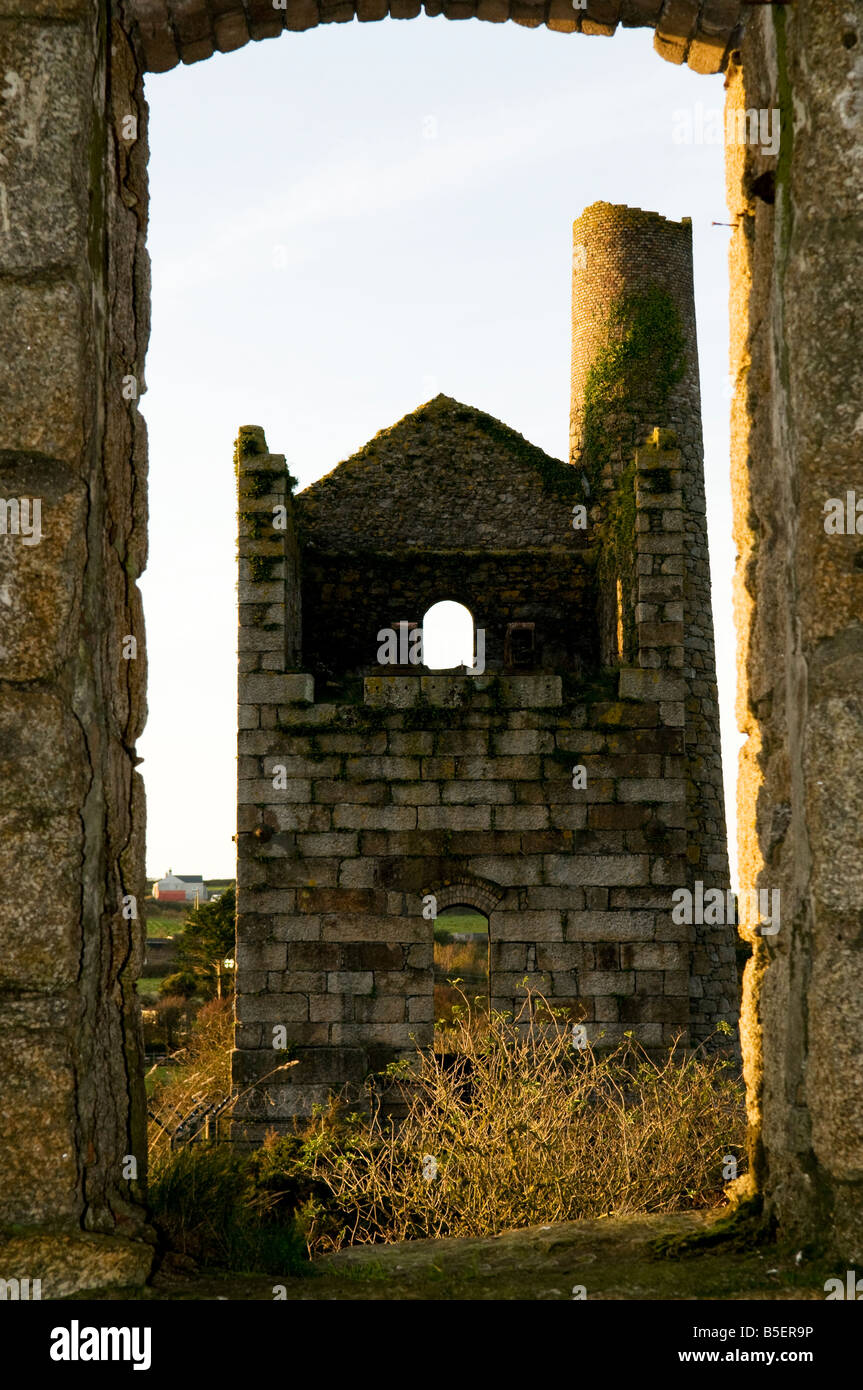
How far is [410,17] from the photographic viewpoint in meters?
4.52

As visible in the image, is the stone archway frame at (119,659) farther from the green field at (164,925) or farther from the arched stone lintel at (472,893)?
the green field at (164,925)

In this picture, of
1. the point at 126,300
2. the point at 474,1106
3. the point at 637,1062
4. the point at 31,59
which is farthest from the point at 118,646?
the point at 637,1062

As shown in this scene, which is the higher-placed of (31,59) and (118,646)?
(31,59)

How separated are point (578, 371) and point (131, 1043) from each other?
17.7 m

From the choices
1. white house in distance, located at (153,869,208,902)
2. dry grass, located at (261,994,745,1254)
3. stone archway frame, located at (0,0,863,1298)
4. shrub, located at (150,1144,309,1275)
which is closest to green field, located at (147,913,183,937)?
white house in distance, located at (153,869,208,902)

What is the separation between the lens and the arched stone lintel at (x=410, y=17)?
4262 millimetres

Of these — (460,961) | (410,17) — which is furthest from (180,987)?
(410,17)

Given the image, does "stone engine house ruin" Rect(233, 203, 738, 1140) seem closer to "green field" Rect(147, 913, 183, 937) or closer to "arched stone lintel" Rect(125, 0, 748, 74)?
"arched stone lintel" Rect(125, 0, 748, 74)

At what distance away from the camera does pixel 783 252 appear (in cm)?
391

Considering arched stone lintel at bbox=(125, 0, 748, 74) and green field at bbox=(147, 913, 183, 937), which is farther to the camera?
green field at bbox=(147, 913, 183, 937)

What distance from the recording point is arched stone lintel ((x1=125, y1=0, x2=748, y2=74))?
14.0 ft

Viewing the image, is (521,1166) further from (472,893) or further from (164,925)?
(164,925)

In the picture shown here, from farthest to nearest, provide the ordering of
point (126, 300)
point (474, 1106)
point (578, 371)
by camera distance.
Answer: point (578, 371), point (474, 1106), point (126, 300)

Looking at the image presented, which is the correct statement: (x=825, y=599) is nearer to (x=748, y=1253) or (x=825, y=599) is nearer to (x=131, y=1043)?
(x=748, y=1253)
